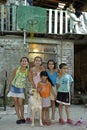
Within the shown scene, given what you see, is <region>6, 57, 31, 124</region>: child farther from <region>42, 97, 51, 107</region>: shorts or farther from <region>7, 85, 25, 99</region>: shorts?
<region>42, 97, 51, 107</region>: shorts

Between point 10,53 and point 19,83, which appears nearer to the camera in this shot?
point 19,83

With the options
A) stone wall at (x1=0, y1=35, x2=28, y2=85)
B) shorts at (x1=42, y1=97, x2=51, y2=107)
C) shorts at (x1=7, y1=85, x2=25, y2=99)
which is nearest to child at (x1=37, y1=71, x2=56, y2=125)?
shorts at (x1=42, y1=97, x2=51, y2=107)

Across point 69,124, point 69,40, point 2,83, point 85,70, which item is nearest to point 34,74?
point 69,124

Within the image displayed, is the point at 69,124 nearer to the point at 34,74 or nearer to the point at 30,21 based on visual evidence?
the point at 34,74

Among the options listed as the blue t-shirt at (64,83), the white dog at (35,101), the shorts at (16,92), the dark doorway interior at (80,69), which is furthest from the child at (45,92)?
the dark doorway interior at (80,69)

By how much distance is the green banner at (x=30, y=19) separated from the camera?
12.7 metres

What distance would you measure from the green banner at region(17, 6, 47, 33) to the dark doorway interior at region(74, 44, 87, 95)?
3752 mm

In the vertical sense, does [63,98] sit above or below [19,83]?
below

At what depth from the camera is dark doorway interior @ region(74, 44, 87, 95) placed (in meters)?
15.9

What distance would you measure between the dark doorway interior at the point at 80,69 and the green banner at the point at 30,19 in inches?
148

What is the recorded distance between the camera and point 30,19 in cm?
1275

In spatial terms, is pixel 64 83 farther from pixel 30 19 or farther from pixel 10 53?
pixel 30 19

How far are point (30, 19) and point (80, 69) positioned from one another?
557 cm

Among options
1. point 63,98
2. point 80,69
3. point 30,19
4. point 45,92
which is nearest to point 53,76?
point 45,92
